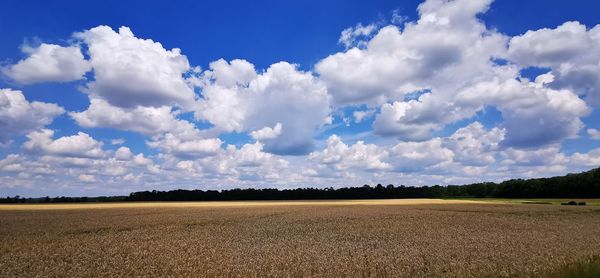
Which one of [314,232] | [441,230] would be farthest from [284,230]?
[441,230]

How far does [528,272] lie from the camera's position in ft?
49.5

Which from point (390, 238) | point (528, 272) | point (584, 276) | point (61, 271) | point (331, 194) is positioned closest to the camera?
point (584, 276)

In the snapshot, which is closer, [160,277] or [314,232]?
[160,277]

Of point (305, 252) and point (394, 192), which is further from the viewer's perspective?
point (394, 192)

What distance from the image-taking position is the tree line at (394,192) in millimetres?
114375

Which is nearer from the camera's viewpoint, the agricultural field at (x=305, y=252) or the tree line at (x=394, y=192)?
the agricultural field at (x=305, y=252)

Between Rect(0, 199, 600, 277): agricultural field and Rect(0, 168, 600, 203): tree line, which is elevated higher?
Rect(0, 168, 600, 203): tree line

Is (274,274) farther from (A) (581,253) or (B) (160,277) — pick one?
(A) (581,253)

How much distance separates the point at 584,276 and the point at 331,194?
147 metres

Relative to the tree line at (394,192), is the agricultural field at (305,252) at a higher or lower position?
lower

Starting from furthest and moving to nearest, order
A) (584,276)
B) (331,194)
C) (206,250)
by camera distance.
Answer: (331,194) → (206,250) → (584,276)

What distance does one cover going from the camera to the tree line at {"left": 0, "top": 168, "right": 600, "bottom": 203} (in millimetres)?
114375

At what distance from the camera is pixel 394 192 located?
531 ft

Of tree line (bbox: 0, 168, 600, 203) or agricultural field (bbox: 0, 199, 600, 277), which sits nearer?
agricultural field (bbox: 0, 199, 600, 277)
